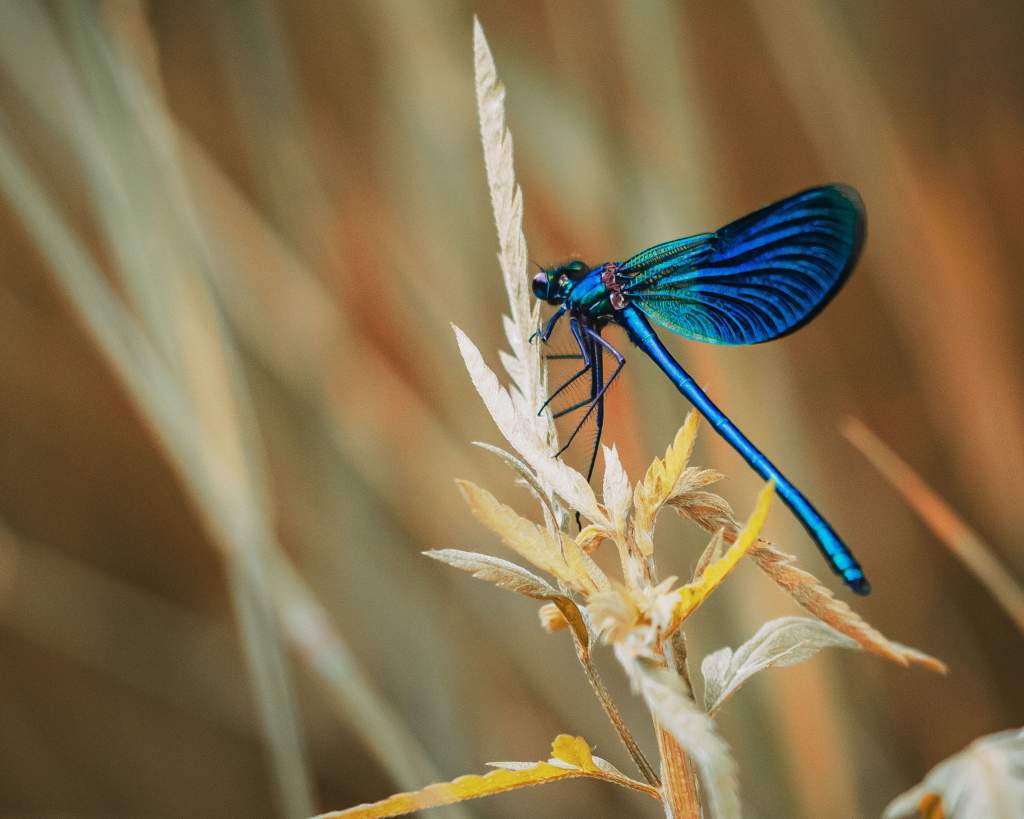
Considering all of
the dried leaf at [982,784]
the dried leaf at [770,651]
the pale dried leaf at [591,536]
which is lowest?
the dried leaf at [982,784]

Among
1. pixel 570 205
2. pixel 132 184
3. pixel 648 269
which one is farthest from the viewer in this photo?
pixel 570 205

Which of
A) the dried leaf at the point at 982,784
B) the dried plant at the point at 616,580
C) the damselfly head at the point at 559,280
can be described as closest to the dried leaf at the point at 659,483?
the dried plant at the point at 616,580

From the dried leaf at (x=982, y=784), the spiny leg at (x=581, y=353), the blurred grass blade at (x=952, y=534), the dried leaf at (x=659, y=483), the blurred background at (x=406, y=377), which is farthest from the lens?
the blurred background at (x=406, y=377)

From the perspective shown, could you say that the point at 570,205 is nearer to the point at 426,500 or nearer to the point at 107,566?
the point at 426,500

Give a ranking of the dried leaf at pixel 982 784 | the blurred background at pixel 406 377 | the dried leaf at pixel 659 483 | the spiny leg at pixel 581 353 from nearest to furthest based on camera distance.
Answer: the dried leaf at pixel 982 784, the dried leaf at pixel 659 483, the spiny leg at pixel 581 353, the blurred background at pixel 406 377

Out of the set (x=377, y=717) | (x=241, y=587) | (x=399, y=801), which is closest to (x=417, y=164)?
(x=241, y=587)

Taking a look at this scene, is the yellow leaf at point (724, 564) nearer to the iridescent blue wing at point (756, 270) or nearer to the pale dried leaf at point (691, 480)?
the pale dried leaf at point (691, 480)
